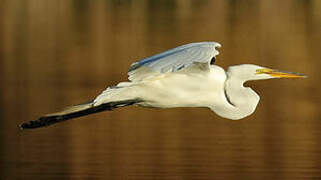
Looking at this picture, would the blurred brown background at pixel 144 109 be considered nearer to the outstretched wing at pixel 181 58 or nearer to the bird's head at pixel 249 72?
the bird's head at pixel 249 72

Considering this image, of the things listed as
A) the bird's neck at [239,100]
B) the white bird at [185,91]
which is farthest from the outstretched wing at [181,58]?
the bird's neck at [239,100]

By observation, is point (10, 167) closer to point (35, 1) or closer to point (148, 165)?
point (148, 165)

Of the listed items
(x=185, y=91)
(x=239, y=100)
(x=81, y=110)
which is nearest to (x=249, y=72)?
(x=239, y=100)

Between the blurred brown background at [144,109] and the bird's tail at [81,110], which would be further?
the blurred brown background at [144,109]

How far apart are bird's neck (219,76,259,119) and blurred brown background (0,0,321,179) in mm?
1016

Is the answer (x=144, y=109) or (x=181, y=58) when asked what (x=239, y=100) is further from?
(x=144, y=109)

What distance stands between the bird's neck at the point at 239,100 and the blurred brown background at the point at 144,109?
3.33ft

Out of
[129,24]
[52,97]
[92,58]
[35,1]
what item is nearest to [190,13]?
[129,24]

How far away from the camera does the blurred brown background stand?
7.40 meters

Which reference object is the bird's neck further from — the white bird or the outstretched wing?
the outstretched wing

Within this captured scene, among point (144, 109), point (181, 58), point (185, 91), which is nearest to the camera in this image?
point (181, 58)

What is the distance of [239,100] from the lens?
242 inches

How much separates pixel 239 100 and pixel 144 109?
116 inches

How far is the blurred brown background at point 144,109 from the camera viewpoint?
24.3 feet
